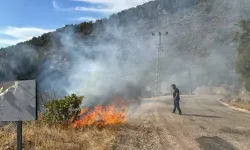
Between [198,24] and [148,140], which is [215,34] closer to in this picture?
[198,24]

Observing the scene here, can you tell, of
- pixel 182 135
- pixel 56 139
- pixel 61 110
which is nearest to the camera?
pixel 56 139

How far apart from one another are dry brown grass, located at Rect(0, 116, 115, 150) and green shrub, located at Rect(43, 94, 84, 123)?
1268mm

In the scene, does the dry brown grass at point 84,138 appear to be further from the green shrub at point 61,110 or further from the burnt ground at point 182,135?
the green shrub at point 61,110

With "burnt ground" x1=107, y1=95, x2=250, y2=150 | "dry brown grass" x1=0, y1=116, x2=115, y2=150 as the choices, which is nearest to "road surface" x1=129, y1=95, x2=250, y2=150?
"burnt ground" x1=107, y1=95, x2=250, y2=150

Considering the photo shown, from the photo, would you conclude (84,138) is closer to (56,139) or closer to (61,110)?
(56,139)

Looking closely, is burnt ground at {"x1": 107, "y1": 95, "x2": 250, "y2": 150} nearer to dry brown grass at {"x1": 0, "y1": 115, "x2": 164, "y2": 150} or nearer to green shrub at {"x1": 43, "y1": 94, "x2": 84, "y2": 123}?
dry brown grass at {"x1": 0, "y1": 115, "x2": 164, "y2": 150}

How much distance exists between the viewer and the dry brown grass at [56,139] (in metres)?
8.80

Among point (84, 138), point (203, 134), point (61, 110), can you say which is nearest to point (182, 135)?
point (203, 134)

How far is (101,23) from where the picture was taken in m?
131

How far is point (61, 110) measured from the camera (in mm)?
13297

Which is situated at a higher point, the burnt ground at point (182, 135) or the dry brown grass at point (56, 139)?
the dry brown grass at point (56, 139)

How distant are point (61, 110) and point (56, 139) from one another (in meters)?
3.41

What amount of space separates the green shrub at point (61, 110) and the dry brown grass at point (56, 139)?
1.27 meters

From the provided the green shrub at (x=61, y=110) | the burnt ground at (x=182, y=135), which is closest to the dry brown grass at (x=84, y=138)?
the burnt ground at (x=182, y=135)
